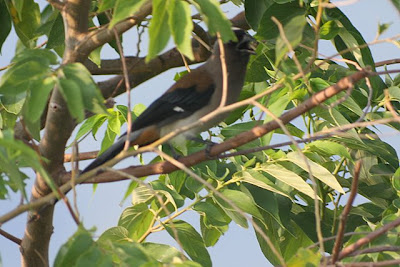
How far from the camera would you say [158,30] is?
2.11 metres

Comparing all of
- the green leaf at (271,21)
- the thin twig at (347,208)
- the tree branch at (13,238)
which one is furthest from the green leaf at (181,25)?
the tree branch at (13,238)

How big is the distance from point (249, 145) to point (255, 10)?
0.69 meters

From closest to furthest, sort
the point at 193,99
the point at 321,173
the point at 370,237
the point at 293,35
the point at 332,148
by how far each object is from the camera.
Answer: the point at 293,35
the point at 370,237
the point at 321,173
the point at 332,148
the point at 193,99

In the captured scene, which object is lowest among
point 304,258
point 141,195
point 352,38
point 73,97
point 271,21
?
point 141,195

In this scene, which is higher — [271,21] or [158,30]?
[158,30]

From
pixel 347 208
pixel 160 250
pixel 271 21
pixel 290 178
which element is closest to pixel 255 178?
pixel 290 178

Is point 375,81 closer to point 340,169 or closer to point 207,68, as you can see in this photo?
point 340,169

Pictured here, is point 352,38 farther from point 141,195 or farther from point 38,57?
point 38,57

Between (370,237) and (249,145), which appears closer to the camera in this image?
(370,237)

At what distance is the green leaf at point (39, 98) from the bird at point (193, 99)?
1.27 metres

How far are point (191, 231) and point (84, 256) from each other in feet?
4.38

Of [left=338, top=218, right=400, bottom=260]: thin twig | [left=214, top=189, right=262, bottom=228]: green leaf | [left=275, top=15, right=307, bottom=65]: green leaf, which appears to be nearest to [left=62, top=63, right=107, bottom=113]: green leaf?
[left=275, top=15, right=307, bottom=65]: green leaf

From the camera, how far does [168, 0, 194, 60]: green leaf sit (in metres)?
2.08

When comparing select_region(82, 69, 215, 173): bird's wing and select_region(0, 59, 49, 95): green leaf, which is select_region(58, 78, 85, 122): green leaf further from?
select_region(82, 69, 215, 173): bird's wing
